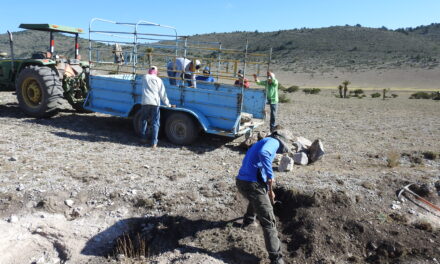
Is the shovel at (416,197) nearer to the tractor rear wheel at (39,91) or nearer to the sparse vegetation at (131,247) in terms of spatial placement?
the sparse vegetation at (131,247)

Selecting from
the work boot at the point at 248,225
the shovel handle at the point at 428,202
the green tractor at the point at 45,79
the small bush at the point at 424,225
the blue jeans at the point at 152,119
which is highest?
the green tractor at the point at 45,79

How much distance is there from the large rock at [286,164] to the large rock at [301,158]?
487 millimetres

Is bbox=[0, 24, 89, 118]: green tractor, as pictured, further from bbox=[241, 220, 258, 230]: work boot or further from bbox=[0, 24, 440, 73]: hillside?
bbox=[0, 24, 440, 73]: hillside

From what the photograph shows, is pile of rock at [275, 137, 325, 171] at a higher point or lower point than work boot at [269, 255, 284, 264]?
higher

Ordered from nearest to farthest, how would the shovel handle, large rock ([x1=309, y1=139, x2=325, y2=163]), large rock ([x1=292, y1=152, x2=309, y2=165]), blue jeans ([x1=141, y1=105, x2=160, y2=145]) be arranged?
the shovel handle → large rock ([x1=292, y1=152, x2=309, y2=165]) → large rock ([x1=309, y1=139, x2=325, y2=163]) → blue jeans ([x1=141, y1=105, x2=160, y2=145])

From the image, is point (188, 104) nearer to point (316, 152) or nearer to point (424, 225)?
point (316, 152)

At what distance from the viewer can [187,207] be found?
208 inches

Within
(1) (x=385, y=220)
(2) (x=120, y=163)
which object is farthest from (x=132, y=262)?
(1) (x=385, y=220)

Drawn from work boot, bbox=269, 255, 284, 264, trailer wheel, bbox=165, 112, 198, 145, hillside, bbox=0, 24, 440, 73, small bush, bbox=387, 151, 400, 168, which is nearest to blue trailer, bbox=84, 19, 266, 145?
trailer wheel, bbox=165, 112, 198, 145

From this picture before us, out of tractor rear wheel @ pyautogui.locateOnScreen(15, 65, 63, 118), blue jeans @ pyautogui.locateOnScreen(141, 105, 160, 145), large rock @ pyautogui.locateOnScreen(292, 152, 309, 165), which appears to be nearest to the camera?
large rock @ pyautogui.locateOnScreen(292, 152, 309, 165)

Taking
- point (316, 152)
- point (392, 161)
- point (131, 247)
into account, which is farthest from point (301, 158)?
point (131, 247)

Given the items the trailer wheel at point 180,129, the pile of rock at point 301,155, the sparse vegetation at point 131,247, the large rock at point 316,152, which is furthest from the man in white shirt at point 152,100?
the sparse vegetation at point 131,247

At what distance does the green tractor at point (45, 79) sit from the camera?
9.03 meters

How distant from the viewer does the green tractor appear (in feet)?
29.6
